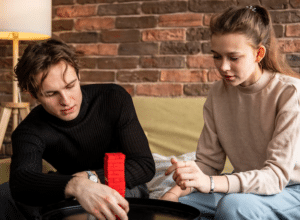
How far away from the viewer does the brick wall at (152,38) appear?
7.62 ft

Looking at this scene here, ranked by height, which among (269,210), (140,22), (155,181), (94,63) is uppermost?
(140,22)

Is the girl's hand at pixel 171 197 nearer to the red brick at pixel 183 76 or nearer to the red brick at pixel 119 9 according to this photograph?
the red brick at pixel 183 76

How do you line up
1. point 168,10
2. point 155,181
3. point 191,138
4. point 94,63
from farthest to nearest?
→ point 94,63 → point 168,10 → point 191,138 → point 155,181

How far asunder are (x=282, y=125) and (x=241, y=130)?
213 mm

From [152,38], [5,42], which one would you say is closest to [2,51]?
[5,42]

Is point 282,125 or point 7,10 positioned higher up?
point 7,10

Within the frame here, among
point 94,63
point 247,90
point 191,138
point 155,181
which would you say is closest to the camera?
point 247,90

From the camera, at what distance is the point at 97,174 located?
126 cm

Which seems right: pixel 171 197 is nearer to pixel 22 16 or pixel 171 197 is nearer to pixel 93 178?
pixel 93 178

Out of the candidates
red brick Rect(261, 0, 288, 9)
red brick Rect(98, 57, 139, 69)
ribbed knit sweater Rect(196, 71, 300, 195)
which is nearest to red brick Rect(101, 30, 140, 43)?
red brick Rect(98, 57, 139, 69)

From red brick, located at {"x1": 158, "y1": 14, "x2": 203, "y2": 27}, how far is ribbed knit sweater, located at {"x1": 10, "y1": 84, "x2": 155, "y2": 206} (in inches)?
40.2

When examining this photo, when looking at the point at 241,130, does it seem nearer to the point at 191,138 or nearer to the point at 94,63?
the point at 191,138

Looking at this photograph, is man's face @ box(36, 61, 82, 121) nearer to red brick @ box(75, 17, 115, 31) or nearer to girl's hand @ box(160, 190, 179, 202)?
girl's hand @ box(160, 190, 179, 202)

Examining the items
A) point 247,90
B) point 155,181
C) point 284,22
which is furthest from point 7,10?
point 284,22
